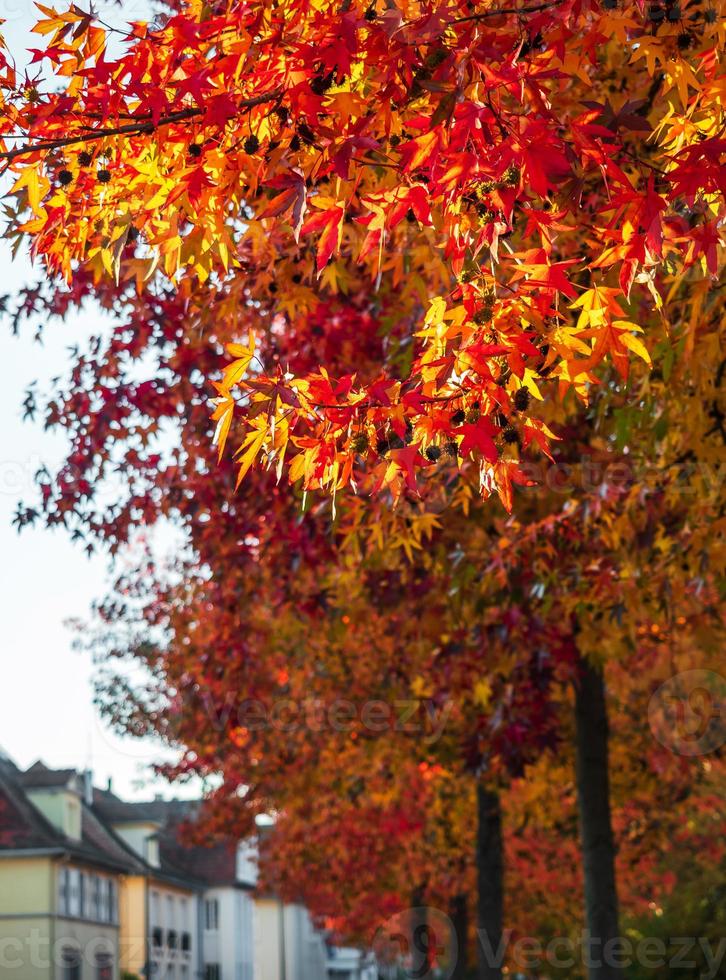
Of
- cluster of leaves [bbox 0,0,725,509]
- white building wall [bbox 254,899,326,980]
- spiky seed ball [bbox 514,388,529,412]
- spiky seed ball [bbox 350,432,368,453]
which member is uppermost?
cluster of leaves [bbox 0,0,725,509]

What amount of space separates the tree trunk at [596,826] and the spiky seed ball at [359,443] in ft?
26.8

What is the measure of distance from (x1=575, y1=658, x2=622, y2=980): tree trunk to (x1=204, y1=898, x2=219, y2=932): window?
2553 inches

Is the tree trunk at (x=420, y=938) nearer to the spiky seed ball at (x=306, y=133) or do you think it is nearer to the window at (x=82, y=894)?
the window at (x=82, y=894)

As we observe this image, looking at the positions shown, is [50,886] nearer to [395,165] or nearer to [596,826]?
[596,826]

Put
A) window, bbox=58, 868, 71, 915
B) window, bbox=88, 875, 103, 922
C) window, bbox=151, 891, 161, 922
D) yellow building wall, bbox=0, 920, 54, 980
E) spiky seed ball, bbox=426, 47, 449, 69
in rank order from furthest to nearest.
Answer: window, bbox=151, 891, 161, 922 < window, bbox=88, 875, 103, 922 < window, bbox=58, 868, 71, 915 < yellow building wall, bbox=0, 920, 54, 980 < spiky seed ball, bbox=426, 47, 449, 69

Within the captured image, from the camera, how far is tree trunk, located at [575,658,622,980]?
494 inches

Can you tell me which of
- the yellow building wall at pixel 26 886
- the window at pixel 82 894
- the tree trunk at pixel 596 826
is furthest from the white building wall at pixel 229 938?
the tree trunk at pixel 596 826

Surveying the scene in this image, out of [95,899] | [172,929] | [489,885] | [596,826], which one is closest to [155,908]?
[172,929]

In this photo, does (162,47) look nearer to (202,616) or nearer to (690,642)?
(690,642)

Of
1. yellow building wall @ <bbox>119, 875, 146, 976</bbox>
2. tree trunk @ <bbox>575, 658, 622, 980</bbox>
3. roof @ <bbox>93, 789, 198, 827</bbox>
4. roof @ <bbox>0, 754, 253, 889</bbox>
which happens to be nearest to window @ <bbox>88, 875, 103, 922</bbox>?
roof @ <bbox>0, 754, 253, 889</bbox>

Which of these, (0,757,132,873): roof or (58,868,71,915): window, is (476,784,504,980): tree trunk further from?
(58,868,71,915): window

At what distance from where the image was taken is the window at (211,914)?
75125mm

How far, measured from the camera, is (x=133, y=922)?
5994 centimetres

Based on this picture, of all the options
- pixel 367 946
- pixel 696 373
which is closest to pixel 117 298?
pixel 696 373
